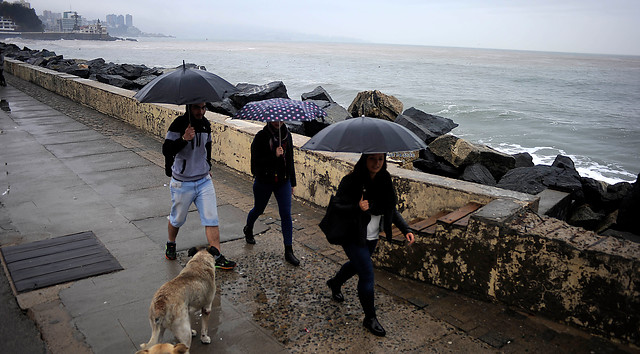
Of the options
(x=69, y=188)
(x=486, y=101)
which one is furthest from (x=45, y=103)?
(x=486, y=101)

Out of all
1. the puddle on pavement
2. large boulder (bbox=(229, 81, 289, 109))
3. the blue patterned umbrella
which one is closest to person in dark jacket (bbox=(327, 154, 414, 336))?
the blue patterned umbrella

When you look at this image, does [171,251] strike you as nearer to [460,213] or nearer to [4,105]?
[460,213]

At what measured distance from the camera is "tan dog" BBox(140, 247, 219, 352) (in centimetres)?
317

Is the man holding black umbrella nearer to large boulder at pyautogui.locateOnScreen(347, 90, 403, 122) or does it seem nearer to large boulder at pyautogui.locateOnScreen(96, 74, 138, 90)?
large boulder at pyautogui.locateOnScreen(347, 90, 403, 122)

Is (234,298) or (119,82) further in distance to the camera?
(119,82)

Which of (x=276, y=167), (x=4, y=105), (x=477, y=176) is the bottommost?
(x=477, y=176)

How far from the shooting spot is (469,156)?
10.4m

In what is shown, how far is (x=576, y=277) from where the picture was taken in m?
3.77

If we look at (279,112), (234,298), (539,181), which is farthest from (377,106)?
(234,298)

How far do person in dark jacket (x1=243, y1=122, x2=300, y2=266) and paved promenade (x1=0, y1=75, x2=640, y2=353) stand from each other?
49cm

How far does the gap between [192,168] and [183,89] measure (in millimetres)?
785

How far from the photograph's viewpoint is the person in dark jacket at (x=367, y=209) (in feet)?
12.4

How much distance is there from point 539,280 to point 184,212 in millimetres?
3357

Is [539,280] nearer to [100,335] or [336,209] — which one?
[336,209]
